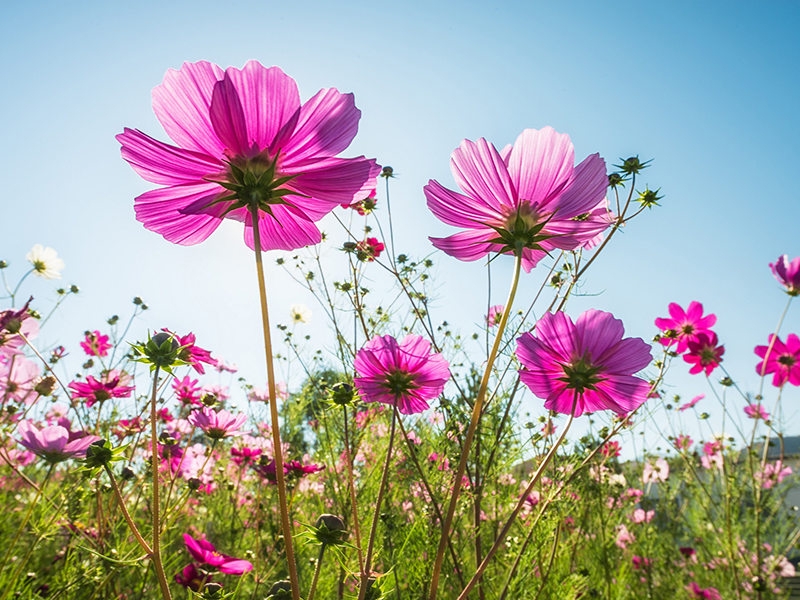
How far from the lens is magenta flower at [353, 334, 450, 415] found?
30.5 inches

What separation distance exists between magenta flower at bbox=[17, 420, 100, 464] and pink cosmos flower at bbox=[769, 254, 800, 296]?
2071mm

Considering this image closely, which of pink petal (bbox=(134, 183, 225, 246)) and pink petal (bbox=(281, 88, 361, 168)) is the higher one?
pink petal (bbox=(281, 88, 361, 168))

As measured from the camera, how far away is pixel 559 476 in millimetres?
1508

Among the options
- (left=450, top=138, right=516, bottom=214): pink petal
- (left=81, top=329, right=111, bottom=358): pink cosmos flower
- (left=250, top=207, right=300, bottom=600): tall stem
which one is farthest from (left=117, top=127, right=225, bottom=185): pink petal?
(left=81, top=329, right=111, bottom=358): pink cosmos flower

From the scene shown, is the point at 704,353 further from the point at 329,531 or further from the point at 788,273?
the point at 329,531

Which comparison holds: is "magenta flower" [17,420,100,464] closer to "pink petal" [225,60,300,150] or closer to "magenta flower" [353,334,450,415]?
"magenta flower" [353,334,450,415]

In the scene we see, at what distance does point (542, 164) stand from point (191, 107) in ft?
1.21

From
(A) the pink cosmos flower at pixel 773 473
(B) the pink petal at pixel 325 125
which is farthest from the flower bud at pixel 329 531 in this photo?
(A) the pink cosmos flower at pixel 773 473

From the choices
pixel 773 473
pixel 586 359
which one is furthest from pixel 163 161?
pixel 773 473

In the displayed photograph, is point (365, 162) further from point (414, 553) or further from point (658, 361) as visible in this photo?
point (658, 361)

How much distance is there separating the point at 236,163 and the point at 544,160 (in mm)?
329

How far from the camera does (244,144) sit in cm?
49

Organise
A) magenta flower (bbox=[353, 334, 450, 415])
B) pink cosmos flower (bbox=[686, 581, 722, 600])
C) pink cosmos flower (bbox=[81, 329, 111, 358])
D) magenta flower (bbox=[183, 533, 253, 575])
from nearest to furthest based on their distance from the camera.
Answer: magenta flower (bbox=[353, 334, 450, 415]) → magenta flower (bbox=[183, 533, 253, 575]) → pink cosmos flower (bbox=[81, 329, 111, 358]) → pink cosmos flower (bbox=[686, 581, 722, 600])

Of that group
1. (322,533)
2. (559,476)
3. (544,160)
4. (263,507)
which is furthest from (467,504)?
(263,507)
